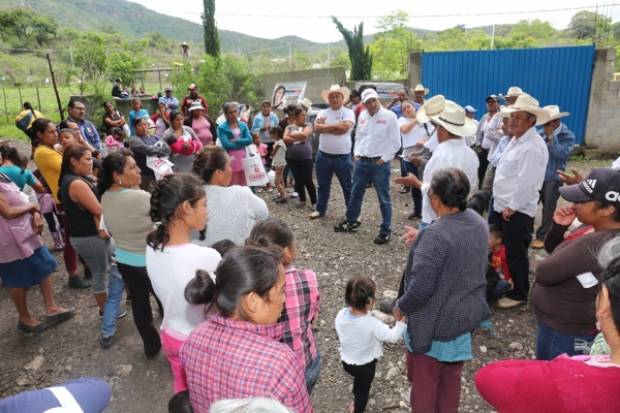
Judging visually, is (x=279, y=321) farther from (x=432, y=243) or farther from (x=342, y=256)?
(x=342, y=256)

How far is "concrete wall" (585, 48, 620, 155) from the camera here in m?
8.93

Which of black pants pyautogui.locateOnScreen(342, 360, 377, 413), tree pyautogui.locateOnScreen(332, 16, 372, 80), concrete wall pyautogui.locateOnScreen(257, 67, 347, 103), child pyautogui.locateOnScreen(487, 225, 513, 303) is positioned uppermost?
tree pyautogui.locateOnScreen(332, 16, 372, 80)

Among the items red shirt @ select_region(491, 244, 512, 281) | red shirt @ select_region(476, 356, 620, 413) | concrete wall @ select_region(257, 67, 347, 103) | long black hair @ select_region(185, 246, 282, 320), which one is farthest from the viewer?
concrete wall @ select_region(257, 67, 347, 103)

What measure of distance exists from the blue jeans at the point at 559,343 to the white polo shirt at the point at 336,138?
3.79 metres

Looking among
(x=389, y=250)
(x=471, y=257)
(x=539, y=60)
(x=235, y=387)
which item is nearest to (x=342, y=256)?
(x=389, y=250)

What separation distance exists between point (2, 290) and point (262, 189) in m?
4.38

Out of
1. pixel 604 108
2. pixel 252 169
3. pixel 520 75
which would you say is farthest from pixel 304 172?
pixel 604 108

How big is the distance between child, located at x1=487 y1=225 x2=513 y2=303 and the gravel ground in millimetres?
223

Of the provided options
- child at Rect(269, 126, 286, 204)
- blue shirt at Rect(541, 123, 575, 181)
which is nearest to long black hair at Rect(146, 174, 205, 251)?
blue shirt at Rect(541, 123, 575, 181)

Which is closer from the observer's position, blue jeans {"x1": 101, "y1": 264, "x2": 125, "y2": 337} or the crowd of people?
the crowd of people

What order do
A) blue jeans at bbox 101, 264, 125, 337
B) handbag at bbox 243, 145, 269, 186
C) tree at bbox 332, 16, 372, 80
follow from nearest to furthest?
1. blue jeans at bbox 101, 264, 125, 337
2. handbag at bbox 243, 145, 269, 186
3. tree at bbox 332, 16, 372, 80

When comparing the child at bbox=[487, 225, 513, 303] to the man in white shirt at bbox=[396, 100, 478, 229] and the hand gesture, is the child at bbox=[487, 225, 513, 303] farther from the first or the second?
the hand gesture

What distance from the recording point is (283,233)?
6.82 ft

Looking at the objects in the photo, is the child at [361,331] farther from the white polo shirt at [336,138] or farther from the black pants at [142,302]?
the white polo shirt at [336,138]
